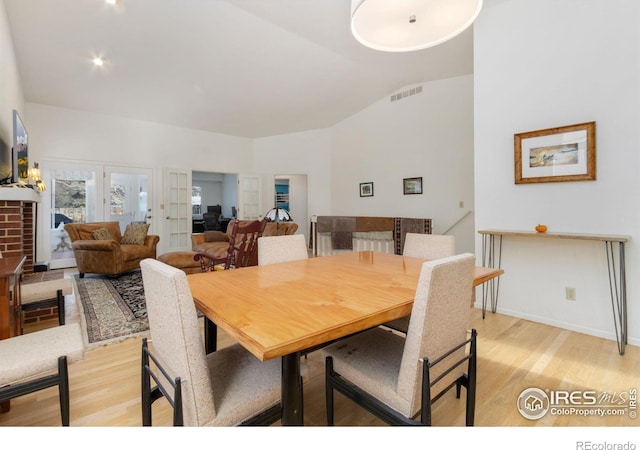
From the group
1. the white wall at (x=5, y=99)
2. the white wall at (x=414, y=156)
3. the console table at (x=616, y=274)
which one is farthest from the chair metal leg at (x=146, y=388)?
the white wall at (x=414, y=156)

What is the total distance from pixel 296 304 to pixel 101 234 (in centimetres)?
485

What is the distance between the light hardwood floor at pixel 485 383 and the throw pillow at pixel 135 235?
2.47m

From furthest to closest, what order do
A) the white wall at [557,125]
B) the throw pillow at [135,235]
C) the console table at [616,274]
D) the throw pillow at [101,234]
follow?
the throw pillow at [135,235] < the throw pillow at [101,234] < the white wall at [557,125] < the console table at [616,274]

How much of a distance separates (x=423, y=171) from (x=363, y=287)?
485 cm

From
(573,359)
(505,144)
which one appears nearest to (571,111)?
(505,144)

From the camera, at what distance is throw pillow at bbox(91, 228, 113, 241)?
184 inches

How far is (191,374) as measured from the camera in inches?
37.2

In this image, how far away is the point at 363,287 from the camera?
139cm

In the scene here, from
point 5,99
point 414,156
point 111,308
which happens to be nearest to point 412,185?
point 414,156

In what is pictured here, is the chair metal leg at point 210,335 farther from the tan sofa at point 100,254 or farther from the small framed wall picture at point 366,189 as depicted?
the small framed wall picture at point 366,189

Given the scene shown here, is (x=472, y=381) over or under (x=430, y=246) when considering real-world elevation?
under

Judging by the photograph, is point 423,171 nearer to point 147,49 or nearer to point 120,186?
point 147,49

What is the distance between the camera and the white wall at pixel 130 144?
16.8ft

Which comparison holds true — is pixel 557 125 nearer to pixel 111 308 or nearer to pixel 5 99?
pixel 111 308
